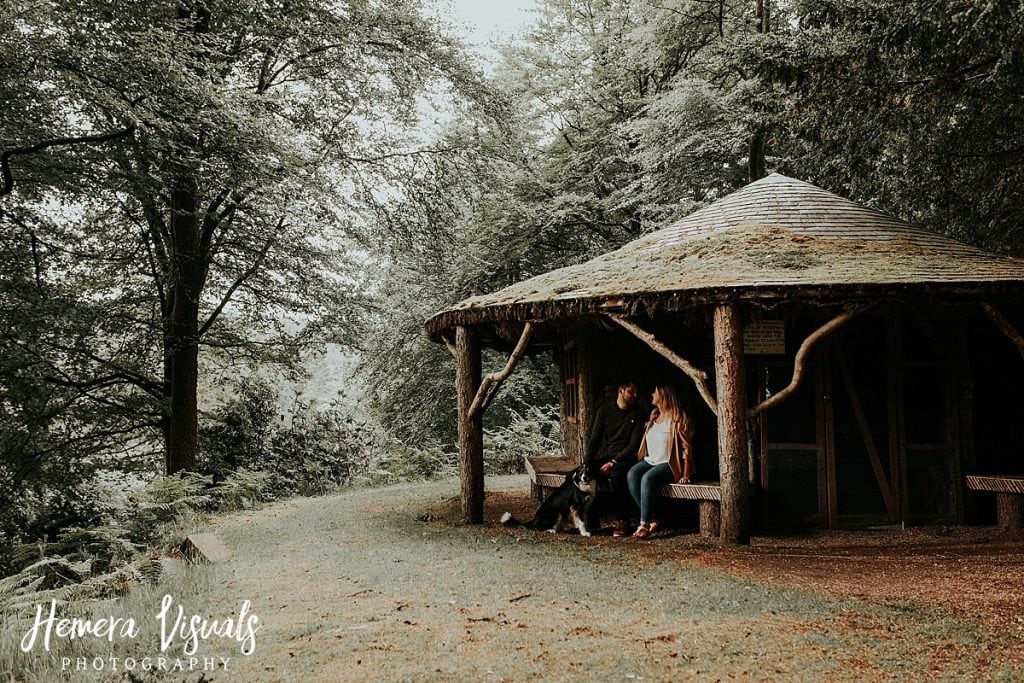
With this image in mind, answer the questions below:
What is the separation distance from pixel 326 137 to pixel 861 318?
10.9m

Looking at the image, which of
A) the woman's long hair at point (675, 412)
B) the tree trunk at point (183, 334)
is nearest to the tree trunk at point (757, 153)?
the woman's long hair at point (675, 412)

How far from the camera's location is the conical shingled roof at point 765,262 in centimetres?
761

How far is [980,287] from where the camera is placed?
7.53 meters

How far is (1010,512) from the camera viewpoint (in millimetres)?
8656

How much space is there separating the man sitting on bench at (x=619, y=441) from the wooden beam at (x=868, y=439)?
2.54 meters

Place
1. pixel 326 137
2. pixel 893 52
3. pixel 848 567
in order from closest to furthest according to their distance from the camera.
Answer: pixel 848 567 → pixel 893 52 → pixel 326 137

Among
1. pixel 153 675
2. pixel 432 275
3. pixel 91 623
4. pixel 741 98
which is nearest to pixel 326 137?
pixel 432 275

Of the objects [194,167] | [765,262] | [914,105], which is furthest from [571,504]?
[914,105]

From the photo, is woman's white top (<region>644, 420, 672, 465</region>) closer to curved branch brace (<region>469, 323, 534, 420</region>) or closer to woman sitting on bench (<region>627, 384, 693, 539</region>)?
woman sitting on bench (<region>627, 384, 693, 539</region>)

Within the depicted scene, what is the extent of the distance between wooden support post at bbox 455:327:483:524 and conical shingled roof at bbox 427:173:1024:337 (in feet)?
1.45

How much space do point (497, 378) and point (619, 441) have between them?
5.66 feet

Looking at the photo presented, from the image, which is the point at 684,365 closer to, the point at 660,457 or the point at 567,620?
the point at 660,457

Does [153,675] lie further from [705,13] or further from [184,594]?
[705,13]

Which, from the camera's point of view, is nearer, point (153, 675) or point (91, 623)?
point (153, 675)
